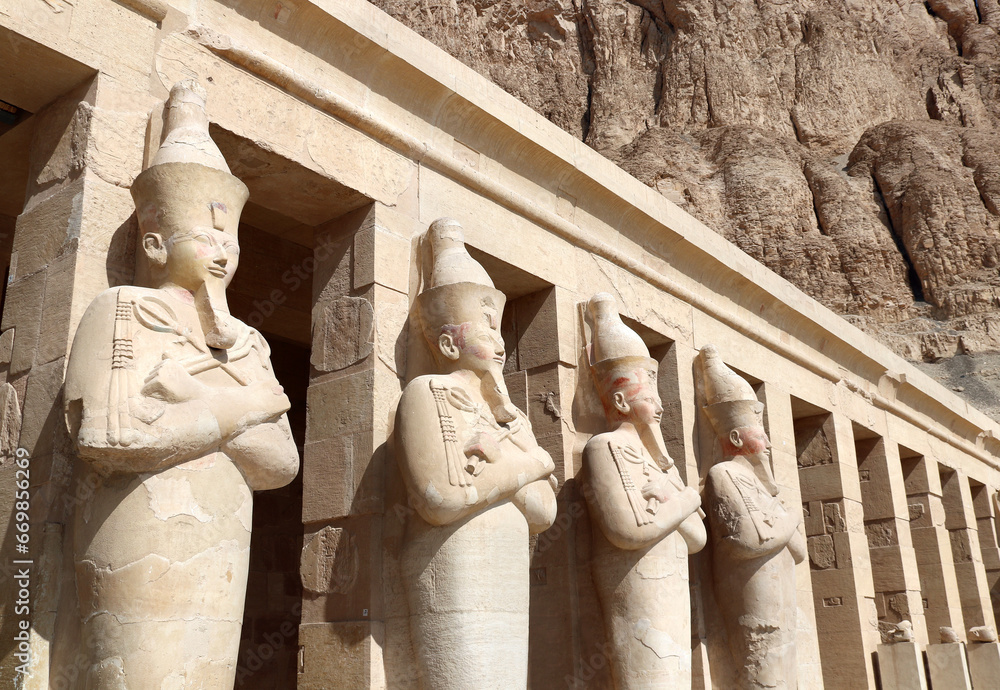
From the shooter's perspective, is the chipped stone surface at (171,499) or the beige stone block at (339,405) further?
the beige stone block at (339,405)

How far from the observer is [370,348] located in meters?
4.29

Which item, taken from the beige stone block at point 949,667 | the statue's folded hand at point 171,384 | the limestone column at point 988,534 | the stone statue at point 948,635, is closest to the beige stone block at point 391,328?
the statue's folded hand at point 171,384

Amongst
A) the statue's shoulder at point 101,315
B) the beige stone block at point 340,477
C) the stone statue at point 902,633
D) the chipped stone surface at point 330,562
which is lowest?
the stone statue at point 902,633

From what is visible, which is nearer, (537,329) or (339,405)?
(339,405)

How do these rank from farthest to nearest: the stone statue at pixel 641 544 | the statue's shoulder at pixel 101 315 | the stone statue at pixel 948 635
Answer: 1. the stone statue at pixel 948 635
2. the stone statue at pixel 641 544
3. the statue's shoulder at pixel 101 315

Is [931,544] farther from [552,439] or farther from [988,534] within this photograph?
[552,439]

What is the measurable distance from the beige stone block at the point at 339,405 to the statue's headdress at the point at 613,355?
4.97ft

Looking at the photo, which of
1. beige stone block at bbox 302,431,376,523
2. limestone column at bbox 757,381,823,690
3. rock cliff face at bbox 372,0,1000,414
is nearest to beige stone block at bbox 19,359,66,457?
beige stone block at bbox 302,431,376,523

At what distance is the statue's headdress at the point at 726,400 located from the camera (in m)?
6.12

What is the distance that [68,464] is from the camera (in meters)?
3.17

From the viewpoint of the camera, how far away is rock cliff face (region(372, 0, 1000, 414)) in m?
20.3

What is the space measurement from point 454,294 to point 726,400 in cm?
264

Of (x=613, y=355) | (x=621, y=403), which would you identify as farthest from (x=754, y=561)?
(x=613, y=355)

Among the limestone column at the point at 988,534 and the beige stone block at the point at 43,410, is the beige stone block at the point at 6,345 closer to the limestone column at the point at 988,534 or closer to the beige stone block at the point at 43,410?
the beige stone block at the point at 43,410
